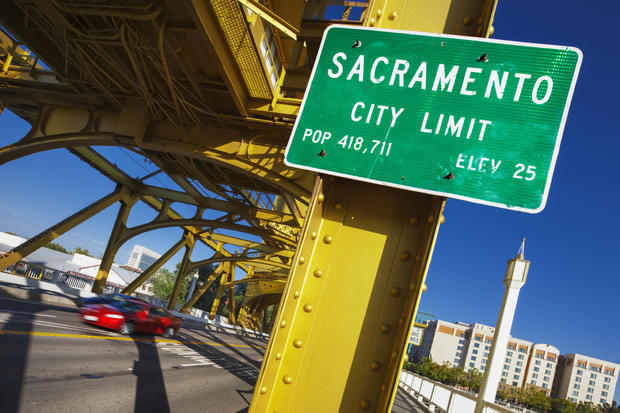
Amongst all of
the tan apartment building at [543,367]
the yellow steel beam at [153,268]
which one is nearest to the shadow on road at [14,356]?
the yellow steel beam at [153,268]

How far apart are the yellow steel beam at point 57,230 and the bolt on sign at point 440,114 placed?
19.4m

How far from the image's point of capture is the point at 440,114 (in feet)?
7.70

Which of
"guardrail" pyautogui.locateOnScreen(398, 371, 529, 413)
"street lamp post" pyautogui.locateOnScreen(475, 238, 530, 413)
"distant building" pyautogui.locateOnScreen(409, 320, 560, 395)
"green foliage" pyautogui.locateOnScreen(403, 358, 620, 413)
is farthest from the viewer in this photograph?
"distant building" pyautogui.locateOnScreen(409, 320, 560, 395)

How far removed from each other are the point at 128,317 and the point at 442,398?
12742 mm

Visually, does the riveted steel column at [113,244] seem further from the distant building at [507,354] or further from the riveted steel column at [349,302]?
the distant building at [507,354]

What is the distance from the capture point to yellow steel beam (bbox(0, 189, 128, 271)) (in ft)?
57.2

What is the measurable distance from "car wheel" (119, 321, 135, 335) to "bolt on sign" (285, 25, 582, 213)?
621 inches

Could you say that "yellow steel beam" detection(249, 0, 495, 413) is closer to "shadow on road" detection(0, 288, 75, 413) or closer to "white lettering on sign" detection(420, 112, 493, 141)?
"white lettering on sign" detection(420, 112, 493, 141)

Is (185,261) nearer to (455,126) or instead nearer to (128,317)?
(128,317)

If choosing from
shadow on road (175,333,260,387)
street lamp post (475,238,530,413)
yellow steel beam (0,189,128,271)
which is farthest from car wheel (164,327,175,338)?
street lamp post (475,238,530,413)

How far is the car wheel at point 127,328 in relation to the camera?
15.5 meters

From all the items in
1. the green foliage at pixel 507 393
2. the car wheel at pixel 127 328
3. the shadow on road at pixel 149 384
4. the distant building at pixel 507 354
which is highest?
the shadow on road at pixel 149 384

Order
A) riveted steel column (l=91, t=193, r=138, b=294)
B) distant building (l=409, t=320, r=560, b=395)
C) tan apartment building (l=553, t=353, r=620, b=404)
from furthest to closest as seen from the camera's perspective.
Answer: distant building (l=409, t=320, r=560, b=395) → tan apartment building (l=553, t=353, r=620, b=404) → riveted steel column (l=91, t=193, r=138, b=294)

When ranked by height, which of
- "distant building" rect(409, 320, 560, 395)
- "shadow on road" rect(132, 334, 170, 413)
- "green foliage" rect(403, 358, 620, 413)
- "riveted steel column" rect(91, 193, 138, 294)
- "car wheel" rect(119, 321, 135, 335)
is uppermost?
"riveted steel column" rect(91, 193, 138, 294)
